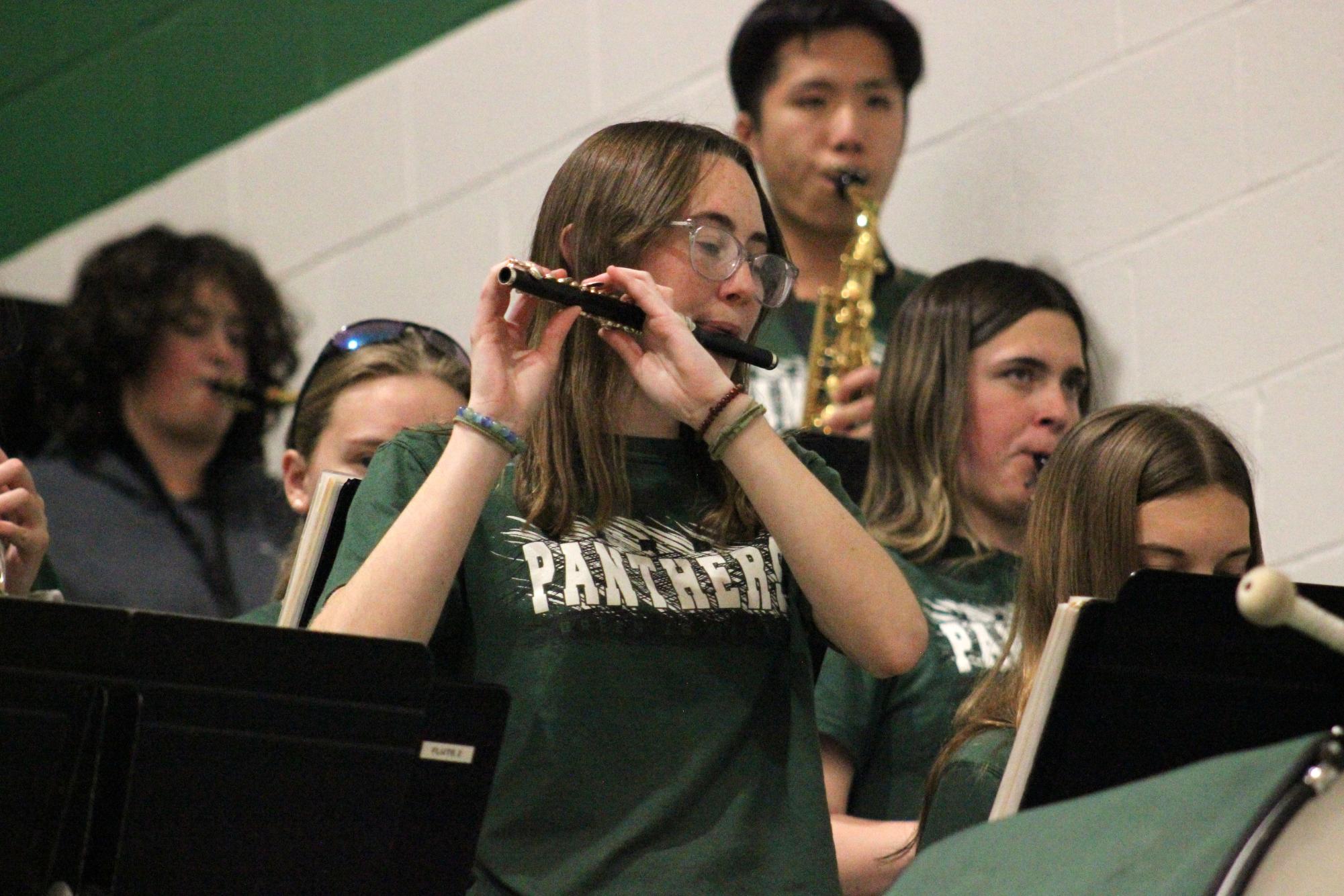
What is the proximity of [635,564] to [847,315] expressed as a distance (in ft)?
3.97

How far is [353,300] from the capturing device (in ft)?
12.4

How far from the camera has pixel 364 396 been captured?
2.39 m

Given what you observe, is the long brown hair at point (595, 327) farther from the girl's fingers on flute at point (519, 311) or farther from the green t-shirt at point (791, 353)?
the green t-shirt at point (791, 353)

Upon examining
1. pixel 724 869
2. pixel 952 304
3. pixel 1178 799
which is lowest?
pixel 724 869

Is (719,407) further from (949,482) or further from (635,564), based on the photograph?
(949,482)

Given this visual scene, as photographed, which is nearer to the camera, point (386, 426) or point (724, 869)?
point (724, 869)

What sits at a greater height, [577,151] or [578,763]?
[577,151]

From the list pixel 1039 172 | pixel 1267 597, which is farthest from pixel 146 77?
pixel 1267 597

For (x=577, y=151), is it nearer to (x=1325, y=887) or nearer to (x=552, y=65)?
(x=1325, y=887)

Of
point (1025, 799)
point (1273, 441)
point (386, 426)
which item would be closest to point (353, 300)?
point (386, 426)

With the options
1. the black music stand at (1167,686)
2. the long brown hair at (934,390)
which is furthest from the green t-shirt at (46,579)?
the black music stand at (1167,686)

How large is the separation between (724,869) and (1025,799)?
262 millimetres

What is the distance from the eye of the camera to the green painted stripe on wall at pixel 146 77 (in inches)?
150

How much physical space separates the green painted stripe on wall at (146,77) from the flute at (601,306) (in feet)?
6.72
